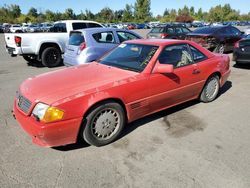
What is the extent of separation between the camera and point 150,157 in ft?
10.6

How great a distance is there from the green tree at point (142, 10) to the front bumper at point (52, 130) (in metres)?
73.0

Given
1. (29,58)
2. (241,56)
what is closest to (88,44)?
(29,58)

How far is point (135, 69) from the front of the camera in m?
3.95

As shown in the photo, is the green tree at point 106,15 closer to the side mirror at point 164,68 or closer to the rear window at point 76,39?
the rear window at point 76,39

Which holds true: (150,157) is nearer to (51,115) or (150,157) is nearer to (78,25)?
(51,115)

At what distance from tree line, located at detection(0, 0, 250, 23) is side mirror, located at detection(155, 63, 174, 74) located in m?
71.9

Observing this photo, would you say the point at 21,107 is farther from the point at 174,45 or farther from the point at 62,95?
the point at 174,45

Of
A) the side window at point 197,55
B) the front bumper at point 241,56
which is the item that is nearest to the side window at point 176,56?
the side window at point 197,55

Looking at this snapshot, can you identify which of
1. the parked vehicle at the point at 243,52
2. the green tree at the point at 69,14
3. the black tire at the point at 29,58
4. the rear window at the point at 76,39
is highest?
the green tree at the point at 69,14

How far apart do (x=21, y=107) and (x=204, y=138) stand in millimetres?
2744

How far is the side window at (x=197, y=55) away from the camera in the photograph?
4722 millimetres

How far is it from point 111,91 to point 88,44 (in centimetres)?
413

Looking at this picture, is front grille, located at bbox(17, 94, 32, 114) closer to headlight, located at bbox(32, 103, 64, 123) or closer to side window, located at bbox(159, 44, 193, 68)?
headlight, located at bbox(32, 103, 64, 123)

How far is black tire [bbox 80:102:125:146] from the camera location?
10.9 ft
